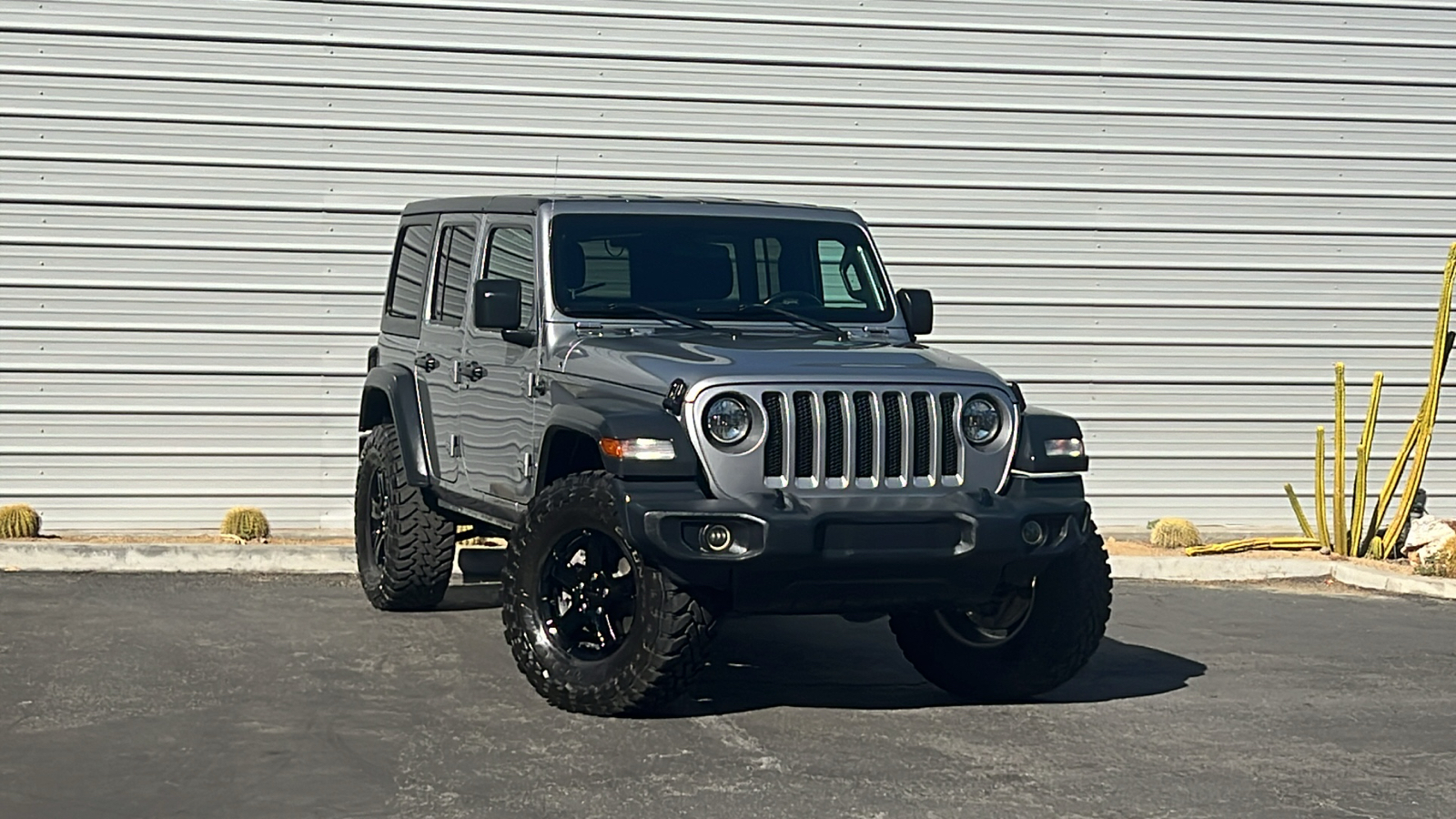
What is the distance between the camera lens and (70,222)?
12.7 meters

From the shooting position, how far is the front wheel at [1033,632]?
25.8 feet

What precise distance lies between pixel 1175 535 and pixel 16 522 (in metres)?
7.44

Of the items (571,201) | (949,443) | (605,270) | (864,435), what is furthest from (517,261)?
(949,443)

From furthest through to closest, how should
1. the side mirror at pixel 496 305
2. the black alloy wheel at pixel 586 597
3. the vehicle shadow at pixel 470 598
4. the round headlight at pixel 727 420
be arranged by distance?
the vehicle shadow at pixel 470 598 → the side mirror at pixel 496 305 → the black alloy wheel at pixel 586 597 → the round headlight at pixel 727 420

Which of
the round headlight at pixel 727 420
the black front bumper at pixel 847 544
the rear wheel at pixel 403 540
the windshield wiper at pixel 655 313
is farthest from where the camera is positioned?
the rear wheel at pixel 403 540

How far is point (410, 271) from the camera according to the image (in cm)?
1044

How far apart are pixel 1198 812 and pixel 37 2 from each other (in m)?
9.46

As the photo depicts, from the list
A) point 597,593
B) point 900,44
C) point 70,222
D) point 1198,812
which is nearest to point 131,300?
point 70,222

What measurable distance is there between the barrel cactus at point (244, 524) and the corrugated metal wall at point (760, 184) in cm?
25

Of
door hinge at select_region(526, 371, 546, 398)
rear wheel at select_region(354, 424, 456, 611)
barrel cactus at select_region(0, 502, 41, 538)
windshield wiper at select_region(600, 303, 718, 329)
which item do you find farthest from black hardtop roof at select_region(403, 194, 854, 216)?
barrel cactus at select_region(0, 502, 41, 538)

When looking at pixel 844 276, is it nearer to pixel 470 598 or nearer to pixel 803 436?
pixel 803 436

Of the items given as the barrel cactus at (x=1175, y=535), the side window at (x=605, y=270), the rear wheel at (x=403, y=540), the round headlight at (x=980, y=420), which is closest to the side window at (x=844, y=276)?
the side window at (x=605, y=270)

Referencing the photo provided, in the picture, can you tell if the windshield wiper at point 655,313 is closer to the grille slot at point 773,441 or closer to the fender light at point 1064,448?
the grille slot at point 773,441

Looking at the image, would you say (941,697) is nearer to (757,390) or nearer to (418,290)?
(757,390)
